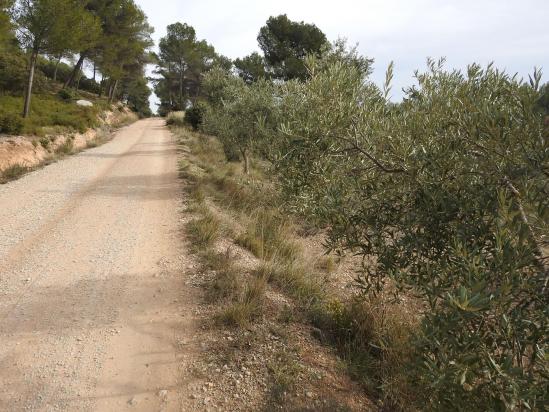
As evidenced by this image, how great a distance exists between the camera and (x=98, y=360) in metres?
4.36

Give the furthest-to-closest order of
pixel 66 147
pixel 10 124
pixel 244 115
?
pixel 66 147, pixel 10 124, pixel 244 115

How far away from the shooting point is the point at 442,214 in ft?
9.91

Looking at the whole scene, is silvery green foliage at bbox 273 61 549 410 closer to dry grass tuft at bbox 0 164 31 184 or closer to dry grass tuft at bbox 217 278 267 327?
dry grass tuft at bbox 217 278 267 327

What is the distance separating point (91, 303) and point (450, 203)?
5206mm

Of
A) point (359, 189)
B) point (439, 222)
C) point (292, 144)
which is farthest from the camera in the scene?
point (292, 144)

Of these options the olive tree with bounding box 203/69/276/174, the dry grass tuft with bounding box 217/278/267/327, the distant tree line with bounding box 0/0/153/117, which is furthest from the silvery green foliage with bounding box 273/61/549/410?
the distant tree line with bounding box 0/0/153/117

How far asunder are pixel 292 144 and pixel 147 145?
828 inches

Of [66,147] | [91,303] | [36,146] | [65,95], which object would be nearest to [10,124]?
[36,146]

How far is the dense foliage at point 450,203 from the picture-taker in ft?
6.88

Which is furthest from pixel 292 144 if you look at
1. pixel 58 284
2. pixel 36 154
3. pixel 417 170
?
pixel 36 154

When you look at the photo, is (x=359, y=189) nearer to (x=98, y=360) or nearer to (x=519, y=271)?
(x=519, y=271)

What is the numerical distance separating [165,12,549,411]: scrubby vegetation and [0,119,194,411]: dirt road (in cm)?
259

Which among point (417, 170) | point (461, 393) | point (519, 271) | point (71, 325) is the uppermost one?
point (417, 170)

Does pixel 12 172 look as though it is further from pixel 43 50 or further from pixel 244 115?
pixel 43 50
